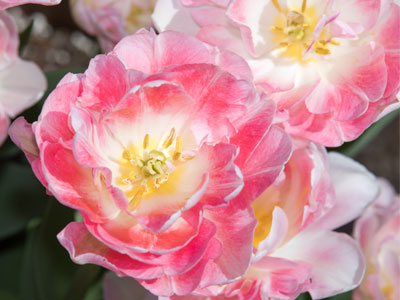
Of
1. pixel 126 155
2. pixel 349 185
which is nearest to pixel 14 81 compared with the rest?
pixel 126 155

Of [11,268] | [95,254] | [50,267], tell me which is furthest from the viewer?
[11,268]

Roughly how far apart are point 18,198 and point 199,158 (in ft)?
1.09

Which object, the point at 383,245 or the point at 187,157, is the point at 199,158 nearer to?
the point at 187,157

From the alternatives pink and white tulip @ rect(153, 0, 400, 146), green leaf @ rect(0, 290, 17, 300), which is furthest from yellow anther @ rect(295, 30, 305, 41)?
green leaf @ rect(0, 290, 17, 300)

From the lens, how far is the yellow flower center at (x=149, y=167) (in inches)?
14.8

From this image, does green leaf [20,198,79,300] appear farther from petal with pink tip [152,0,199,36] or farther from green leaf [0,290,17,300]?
petal with pink tip [152,0,199,36]

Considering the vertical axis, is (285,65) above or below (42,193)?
above

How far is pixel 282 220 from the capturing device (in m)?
0.35

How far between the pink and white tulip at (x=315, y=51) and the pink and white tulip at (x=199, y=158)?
35 mm

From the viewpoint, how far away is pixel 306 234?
1.35ft

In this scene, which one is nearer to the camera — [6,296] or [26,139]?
[26,139]

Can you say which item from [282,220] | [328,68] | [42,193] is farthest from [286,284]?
[42,193]

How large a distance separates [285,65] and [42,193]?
323 mm

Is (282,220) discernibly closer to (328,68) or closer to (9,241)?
(328,68)
